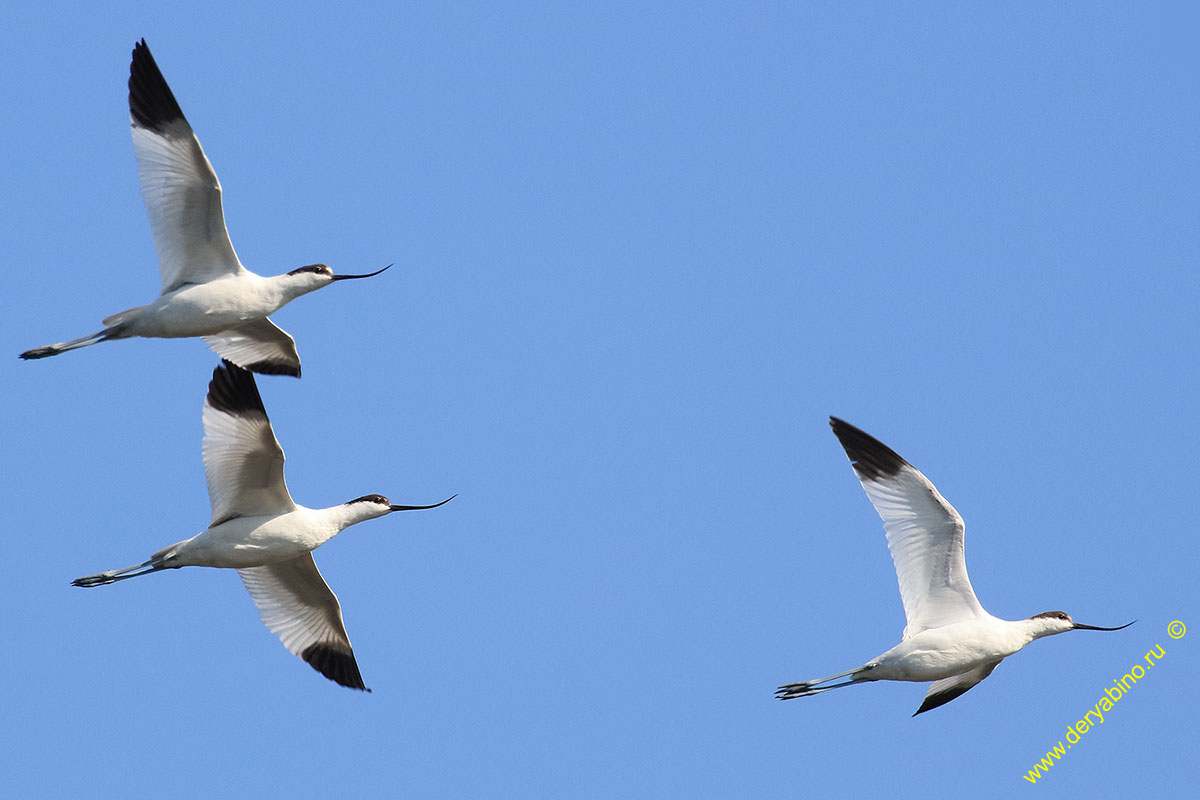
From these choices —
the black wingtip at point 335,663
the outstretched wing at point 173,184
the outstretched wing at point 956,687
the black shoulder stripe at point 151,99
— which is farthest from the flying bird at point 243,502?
the outstretched wing at point 956,687

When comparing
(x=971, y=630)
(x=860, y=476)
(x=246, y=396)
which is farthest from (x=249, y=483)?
(x=971, y=630)

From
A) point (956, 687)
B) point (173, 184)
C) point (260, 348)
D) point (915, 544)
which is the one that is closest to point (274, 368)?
point (260, 348)

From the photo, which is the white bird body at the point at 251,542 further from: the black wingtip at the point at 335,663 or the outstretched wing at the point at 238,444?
the black wingtip at the point at 335,663

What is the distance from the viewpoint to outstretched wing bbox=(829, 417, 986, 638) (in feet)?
53.5

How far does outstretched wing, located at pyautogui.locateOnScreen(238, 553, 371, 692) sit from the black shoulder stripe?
4836 mm

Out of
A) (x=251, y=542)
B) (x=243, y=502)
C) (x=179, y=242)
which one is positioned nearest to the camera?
(x=251, y=542)

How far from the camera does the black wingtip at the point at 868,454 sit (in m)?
16.4

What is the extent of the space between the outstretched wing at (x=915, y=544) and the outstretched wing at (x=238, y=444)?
18.6 feet

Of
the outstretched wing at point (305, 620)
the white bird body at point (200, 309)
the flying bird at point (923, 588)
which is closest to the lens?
the flying bird at point (923, 588)

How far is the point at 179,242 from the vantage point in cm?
1708

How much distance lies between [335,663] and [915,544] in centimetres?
638

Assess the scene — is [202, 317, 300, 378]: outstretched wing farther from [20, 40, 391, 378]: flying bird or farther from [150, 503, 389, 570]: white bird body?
[150, 503, 389, 570]: white bird body

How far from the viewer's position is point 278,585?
60.4 ft

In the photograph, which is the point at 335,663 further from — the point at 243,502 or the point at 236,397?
the point at 236,397
